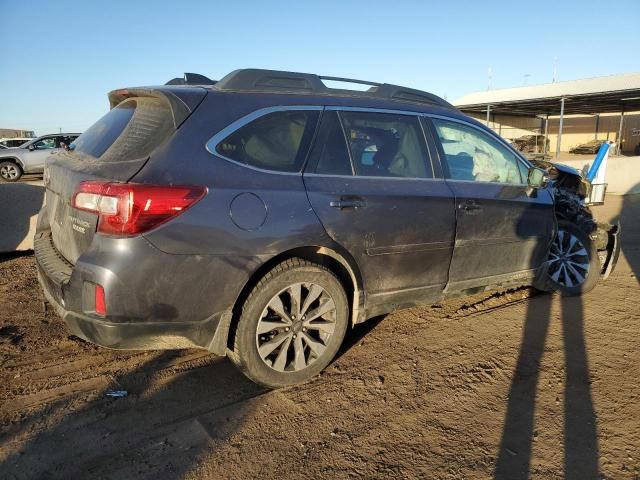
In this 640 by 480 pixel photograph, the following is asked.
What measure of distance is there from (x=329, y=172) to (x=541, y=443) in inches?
77.5

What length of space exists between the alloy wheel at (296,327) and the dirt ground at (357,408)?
0.21 metres

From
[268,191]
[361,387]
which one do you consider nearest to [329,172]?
[268,191]

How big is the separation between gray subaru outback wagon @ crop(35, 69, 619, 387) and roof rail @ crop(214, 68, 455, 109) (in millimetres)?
12

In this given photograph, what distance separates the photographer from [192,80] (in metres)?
3.48

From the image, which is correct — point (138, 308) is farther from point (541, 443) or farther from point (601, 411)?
point (601, 411)

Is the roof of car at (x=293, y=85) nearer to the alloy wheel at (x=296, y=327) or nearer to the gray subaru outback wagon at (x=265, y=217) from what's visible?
the gray subaru outback wagon at (x=265, y=217)

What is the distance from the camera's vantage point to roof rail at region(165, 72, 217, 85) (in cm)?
345

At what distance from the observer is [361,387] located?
10.5 ft

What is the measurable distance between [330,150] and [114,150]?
133 cm

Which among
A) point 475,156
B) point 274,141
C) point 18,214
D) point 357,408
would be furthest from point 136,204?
point 18,214

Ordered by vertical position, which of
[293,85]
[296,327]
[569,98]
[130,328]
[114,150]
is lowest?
[296,327]

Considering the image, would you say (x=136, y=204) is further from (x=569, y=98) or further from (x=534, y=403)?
(x=569, y=98)

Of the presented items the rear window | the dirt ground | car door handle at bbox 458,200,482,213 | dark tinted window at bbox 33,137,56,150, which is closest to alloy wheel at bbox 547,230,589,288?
the dirt ground

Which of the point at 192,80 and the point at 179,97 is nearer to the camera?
the point at 179,97
